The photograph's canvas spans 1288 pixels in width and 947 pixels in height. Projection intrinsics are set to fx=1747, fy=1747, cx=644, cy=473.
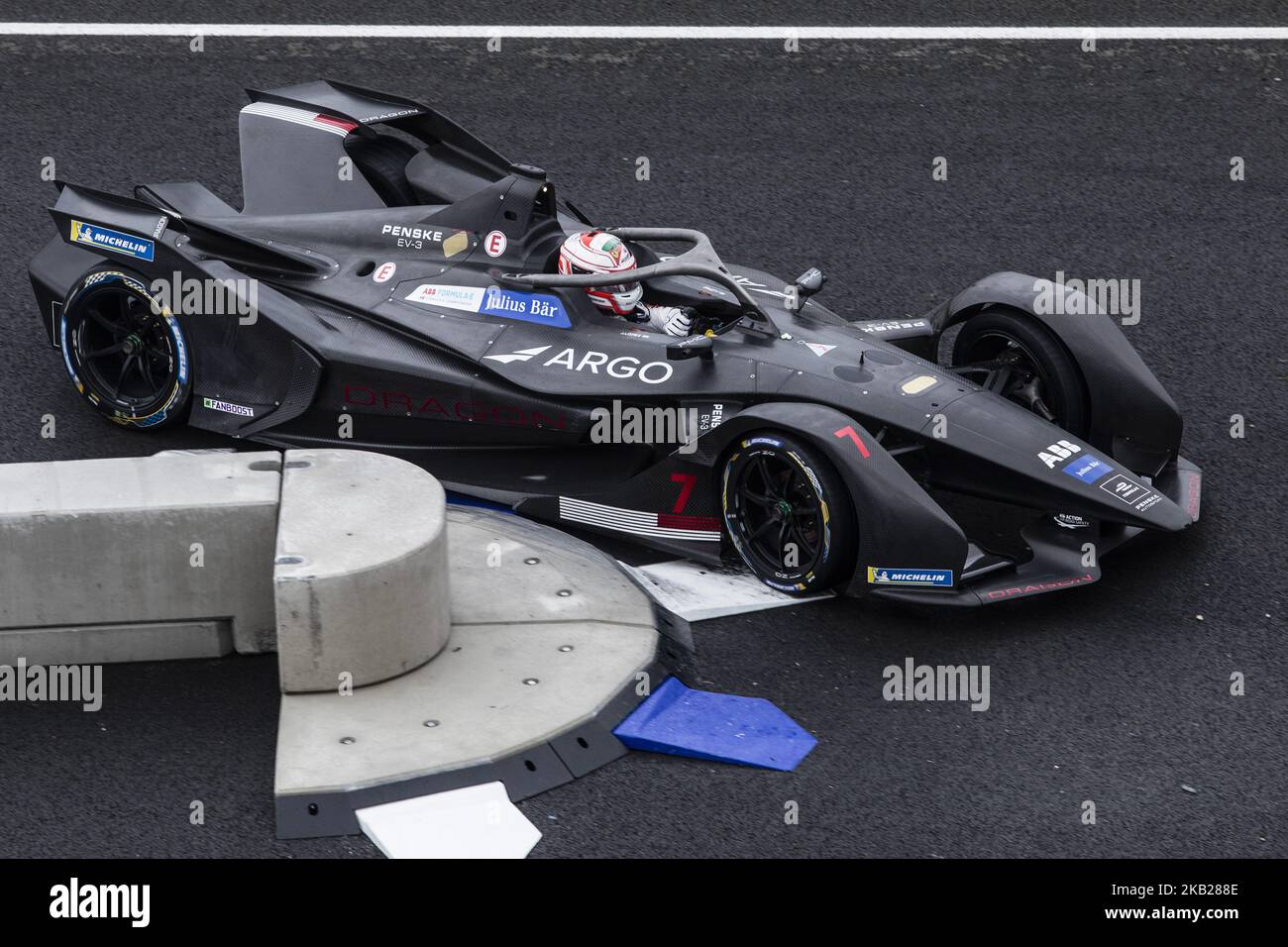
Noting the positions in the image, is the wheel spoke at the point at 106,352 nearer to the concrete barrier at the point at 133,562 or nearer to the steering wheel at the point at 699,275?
the concrete barrier at the point at 133,562

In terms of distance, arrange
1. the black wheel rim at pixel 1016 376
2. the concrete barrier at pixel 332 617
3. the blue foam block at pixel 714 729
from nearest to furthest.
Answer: the concrete barrier at pixel 332 617, the blue foam block at pixel 714 729, the black wheel rim at pixel 1016 376

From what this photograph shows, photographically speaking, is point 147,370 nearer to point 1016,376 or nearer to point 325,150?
point 325,150

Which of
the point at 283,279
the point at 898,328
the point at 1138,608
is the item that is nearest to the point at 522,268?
the point at 283,279

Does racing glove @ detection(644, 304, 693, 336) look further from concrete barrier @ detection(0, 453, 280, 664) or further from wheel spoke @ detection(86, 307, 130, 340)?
wheel spoke @ detection(86, 307, 130, 340)

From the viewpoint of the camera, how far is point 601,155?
1115 centimetres

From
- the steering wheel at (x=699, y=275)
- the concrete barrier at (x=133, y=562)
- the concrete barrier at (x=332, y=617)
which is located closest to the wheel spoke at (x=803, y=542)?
the concrete barrier at (x=332, y=617)

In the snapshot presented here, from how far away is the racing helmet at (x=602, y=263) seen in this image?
7.86 metres

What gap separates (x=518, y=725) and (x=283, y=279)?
9.71ft

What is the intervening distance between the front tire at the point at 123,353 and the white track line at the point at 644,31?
15.1 feet

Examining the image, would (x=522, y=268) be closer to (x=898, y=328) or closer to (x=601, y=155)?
(x=898, y=328)

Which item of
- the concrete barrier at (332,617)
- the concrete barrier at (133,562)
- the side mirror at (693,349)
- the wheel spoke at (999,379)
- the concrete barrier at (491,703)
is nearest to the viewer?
the concrete barrier at (491,703)

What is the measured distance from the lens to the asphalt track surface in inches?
238
